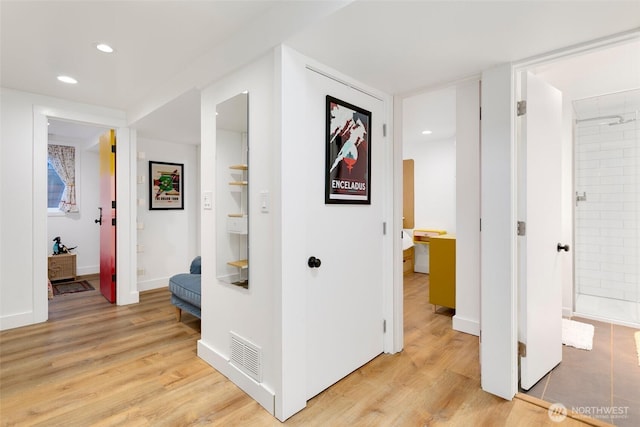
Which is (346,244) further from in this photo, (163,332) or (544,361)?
(163,332)

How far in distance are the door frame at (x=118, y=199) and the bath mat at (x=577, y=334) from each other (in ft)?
15.6

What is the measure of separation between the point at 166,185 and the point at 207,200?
2792 millimetres

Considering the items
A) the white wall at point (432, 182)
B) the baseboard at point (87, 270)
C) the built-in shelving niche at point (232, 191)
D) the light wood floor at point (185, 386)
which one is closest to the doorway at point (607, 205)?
the white wall at point (432, 182)

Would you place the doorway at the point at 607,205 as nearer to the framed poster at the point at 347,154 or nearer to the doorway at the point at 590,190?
the doorway at the point at 590,190

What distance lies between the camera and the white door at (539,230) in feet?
6.66

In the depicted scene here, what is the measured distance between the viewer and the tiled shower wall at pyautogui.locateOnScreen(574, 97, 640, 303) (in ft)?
11.2

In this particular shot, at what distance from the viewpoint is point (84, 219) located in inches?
225

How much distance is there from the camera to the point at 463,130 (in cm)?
308

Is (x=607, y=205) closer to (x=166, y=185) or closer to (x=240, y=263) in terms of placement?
(x=240, y=263)

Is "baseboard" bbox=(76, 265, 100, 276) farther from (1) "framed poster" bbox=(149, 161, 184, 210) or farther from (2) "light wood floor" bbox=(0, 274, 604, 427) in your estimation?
(2) "light wood floor" bbox=(0, 274, 604, 427)

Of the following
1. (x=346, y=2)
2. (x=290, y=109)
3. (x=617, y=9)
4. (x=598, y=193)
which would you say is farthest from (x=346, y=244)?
(x=598, y=193)

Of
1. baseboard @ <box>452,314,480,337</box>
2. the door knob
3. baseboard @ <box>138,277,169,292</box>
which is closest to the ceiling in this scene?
the door knob

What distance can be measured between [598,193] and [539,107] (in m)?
2.18

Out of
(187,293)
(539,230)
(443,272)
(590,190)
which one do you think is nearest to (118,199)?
(187,293)
